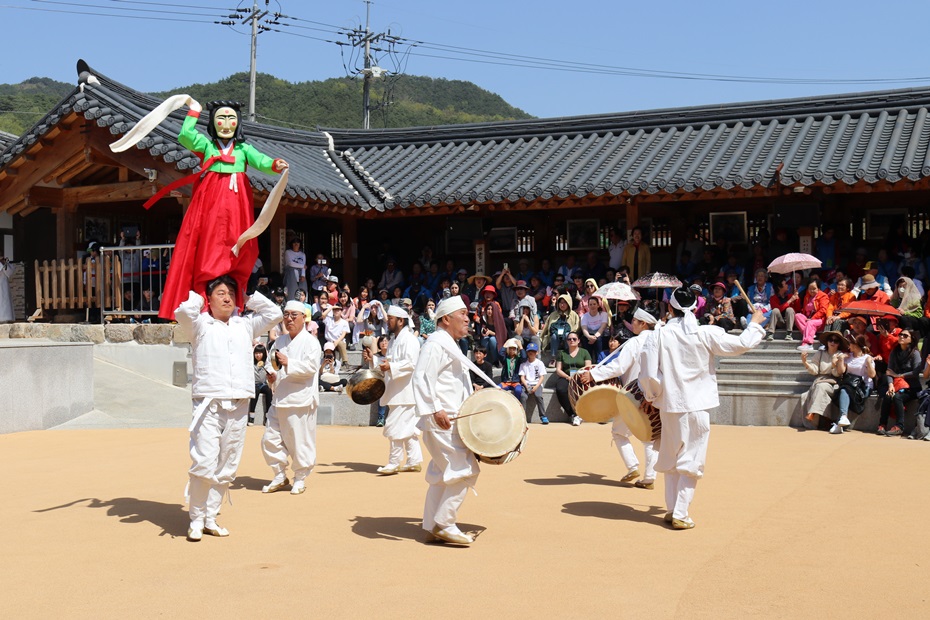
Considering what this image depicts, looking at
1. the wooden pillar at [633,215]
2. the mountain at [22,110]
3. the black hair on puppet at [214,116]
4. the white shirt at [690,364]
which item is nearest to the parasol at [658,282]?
the wooden pillar at [633,215]

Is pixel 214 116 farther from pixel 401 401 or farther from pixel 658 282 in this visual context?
pixel 658 282

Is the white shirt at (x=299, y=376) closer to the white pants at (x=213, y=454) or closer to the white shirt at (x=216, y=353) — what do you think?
the white shirt at (x=216, y=353)

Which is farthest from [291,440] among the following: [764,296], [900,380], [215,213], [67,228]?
[67,228]

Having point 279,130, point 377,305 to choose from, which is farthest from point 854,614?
point 279,130

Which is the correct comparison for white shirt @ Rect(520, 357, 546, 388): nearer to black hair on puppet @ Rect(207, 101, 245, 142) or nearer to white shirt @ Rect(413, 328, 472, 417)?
black hair on puppet @ Rect(207, 101, 245, 142)

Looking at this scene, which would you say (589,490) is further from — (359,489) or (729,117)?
(729,117)

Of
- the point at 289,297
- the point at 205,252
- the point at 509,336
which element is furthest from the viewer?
the point at 289,297

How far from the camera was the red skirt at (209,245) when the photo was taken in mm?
7293

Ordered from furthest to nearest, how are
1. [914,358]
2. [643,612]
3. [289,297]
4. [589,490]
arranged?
[289,297], [914,358], [589,490], [643,612]

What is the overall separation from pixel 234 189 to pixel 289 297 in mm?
8524

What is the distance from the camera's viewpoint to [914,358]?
1105 centimetres

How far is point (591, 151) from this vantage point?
1786 cm

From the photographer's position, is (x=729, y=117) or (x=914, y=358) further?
(x=729, y=117)

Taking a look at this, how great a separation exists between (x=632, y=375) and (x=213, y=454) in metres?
3.49
